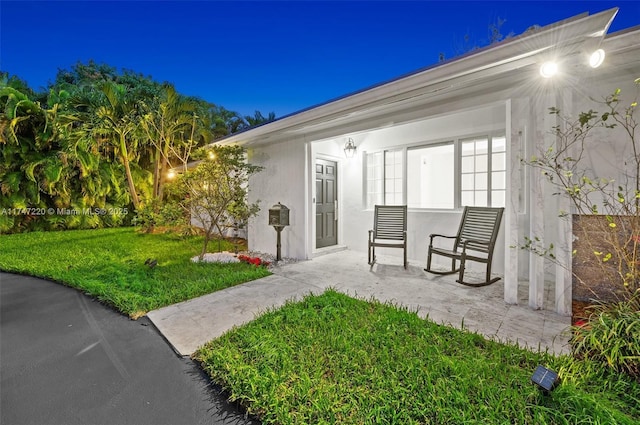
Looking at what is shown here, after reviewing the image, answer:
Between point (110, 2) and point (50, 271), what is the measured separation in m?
10.4

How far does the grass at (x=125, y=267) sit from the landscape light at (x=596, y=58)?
14.6 ft

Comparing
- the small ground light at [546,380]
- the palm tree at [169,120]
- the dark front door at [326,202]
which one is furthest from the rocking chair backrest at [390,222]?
the palm tree at [169,120]

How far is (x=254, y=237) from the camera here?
22.3 ft

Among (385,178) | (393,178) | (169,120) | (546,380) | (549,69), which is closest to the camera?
(546,380)

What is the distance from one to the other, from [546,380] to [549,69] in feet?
8.64

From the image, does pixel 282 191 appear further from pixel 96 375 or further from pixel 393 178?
pixel 96 375

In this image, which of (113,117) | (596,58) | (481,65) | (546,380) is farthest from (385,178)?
(113,117)

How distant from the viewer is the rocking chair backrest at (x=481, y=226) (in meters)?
3.99

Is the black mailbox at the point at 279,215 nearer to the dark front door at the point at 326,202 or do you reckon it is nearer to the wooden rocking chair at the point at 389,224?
the dark front door at the point at 326,202

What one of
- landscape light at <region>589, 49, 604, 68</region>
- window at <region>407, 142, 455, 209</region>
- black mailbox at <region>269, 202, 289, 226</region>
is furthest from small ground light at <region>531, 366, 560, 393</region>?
black mailbox at <region>269, 202, 289, 226</region>

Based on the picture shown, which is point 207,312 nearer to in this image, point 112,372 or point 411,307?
point 112,372

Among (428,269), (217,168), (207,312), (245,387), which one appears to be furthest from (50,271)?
(428,269)

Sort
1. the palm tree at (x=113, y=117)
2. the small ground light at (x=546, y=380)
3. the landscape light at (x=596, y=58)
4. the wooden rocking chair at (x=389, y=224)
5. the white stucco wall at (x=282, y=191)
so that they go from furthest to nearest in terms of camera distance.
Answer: the palm tree at (x=113, y=117)
the white stucco wall at (x=282, y=191)
the wooden rocking chair at (x=389, y=224)
the landscape light at (x=596, y=58)
the small ground light at (x=546, y=380)

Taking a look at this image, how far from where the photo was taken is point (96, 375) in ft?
7.11
